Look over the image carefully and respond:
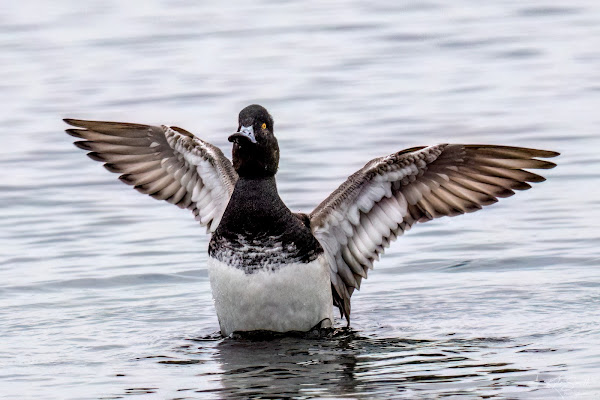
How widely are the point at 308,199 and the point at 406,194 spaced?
3.24 metres

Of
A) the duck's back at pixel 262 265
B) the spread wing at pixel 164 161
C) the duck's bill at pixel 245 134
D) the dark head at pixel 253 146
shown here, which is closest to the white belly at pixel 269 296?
the duck's back at pixel 262 265

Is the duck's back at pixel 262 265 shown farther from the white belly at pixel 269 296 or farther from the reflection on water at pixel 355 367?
the reflection on water at pixel 355 367

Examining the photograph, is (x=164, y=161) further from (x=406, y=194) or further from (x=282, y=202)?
(x=406, y=194)

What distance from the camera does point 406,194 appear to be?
9.66 metres

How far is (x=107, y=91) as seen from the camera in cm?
1769

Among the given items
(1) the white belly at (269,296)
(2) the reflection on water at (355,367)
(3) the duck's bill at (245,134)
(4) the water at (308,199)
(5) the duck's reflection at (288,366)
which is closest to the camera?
(2) the reflection on water at (355,367)

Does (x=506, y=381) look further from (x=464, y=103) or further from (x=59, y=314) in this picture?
(x=464, y=103)

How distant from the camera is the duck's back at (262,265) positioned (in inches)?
351

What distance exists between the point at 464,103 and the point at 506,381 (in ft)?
28.4

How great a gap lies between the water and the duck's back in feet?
0.66

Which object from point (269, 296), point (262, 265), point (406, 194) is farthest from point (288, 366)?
point (406, 194)

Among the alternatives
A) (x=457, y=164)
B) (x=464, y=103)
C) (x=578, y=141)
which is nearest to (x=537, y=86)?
(x=464, y=103)

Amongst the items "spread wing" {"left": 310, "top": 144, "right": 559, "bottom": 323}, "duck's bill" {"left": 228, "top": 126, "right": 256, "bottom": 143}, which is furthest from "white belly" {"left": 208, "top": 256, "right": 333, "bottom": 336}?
"duck's bill" {"left": 228, "top": 126, "right": 256, "bottom": 143}

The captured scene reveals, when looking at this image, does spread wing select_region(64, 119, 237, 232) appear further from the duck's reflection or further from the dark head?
the duck's reflection
